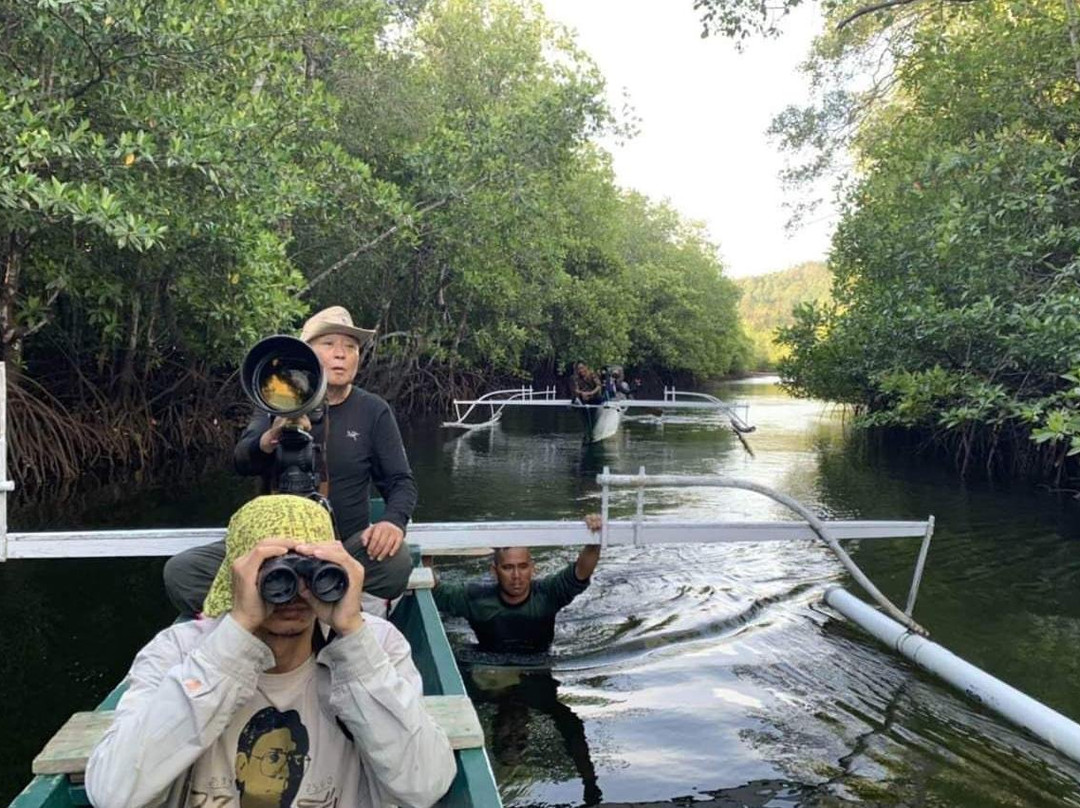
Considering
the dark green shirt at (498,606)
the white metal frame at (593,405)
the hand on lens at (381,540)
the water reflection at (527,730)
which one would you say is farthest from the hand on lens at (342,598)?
the white metal frame at (593,405)

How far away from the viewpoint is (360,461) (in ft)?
11.1

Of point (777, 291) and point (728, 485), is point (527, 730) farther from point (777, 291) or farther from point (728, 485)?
point (777, 291)

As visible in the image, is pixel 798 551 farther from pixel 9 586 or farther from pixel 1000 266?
pixel 9 586

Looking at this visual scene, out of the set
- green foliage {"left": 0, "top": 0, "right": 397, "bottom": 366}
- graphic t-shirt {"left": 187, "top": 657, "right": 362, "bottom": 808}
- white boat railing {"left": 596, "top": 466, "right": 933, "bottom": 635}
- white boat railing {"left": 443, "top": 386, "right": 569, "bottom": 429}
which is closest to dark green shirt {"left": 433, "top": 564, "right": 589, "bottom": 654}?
white boat railing {"left": 596, "top": 466, "right": 933, "bottom": 635}

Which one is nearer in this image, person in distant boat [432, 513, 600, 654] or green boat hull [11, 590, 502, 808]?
green boat hull [11, 590, 502, 808]

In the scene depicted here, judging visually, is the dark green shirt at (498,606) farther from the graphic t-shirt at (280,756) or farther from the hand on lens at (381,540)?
the graphic t-shirt at (280,756)

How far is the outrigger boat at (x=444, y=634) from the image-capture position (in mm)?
2115

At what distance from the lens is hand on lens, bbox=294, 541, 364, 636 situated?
5.50 ft

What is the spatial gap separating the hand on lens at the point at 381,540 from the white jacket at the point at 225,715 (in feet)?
3.35

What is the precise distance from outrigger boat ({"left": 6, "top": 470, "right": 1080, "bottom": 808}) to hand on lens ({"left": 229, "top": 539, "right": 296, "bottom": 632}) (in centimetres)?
72

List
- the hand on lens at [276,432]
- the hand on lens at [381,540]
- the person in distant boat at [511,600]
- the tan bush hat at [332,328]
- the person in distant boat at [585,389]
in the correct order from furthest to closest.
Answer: the person in distant boat at [585,389] → the person in distant boat at [511,600] → the tan bush hat at [332,328] → the hand on lens at [381,540] → the hand on lens at [276,432]

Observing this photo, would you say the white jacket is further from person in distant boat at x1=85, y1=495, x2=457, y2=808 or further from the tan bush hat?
the tan bush hat

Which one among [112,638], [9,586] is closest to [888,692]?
[112,638]

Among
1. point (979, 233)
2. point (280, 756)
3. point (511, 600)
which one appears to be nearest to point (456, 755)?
point (280, 756)
